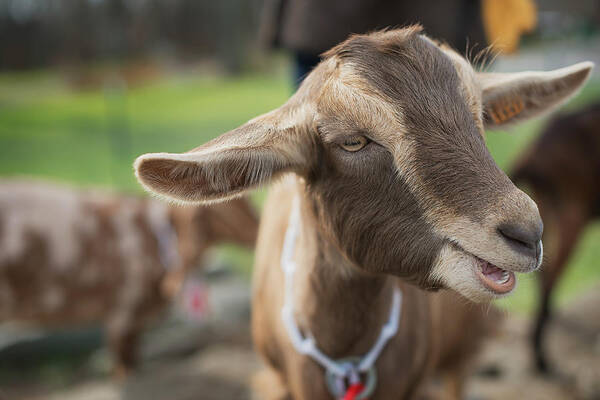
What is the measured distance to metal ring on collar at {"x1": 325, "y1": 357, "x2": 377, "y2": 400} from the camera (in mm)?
1859

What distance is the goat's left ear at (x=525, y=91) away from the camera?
1820 millimetres

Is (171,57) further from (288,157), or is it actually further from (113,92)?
(288,157)

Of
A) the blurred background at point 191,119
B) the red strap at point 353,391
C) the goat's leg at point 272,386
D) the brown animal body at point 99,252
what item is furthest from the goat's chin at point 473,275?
the brown animal body at point 99,252

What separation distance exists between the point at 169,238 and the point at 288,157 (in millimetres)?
2728

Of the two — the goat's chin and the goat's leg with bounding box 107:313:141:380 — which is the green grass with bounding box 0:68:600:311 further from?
the goat's chin

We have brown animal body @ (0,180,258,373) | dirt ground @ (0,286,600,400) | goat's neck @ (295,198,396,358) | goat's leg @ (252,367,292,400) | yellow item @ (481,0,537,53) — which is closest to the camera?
goat's neck @ (295,198,396,358)

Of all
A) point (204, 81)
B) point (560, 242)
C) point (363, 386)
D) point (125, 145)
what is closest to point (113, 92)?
Result: point (125, 145)

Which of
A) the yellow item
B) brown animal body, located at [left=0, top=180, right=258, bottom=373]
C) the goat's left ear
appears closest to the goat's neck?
the goat's left ear

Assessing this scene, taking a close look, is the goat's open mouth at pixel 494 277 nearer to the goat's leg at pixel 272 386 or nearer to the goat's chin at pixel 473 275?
the goat's chin at pixel 473 275

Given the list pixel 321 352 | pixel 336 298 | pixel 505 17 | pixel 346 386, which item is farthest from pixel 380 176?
pixel 505 17

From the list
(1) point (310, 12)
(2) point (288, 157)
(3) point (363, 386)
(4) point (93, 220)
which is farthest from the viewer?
(4) point (93, 220)

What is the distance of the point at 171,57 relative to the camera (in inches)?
376

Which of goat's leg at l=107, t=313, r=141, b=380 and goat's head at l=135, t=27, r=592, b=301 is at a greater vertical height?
goat's leg at l=107, t=313, r=141, b=380

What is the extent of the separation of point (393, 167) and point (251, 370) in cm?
296
